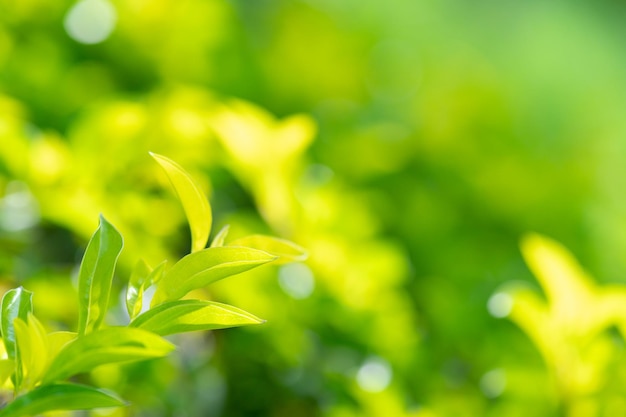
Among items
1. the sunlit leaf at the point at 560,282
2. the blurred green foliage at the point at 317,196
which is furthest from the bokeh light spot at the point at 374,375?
the sunlit leaf at the point at 560,282

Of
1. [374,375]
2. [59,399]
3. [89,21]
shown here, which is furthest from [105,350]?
[89,21]

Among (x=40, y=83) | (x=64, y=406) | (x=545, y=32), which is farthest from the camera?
(x=545, y=32)

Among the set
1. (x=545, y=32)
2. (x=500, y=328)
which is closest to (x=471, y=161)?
(x=500, y=328)

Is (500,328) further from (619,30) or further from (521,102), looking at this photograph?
(619,30)

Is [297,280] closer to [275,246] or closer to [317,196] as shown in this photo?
[317,196]

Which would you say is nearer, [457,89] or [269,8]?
[457,89]

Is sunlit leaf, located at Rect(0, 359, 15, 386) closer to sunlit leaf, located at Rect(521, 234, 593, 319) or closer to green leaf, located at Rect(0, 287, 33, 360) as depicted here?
green leaf, located at Rect(0, 287, 33, 360)

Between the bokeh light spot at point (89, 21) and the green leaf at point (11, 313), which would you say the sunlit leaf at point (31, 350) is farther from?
the bokeh light spot at point (89, 21)
